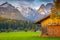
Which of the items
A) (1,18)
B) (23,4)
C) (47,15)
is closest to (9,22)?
(1,18)

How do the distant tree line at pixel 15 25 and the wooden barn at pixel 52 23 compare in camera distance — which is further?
the distant tree line at pixel 15 25

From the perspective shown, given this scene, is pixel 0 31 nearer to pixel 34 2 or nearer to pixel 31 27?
pixel 31 27

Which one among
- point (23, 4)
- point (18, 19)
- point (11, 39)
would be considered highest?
point (23, 4)

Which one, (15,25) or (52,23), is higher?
(52,23)

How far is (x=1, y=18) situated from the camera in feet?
35.9

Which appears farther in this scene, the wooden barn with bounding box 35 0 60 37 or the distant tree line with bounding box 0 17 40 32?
the distant tree line with bounding box 0 17 40 32

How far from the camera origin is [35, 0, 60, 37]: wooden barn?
9.90 m

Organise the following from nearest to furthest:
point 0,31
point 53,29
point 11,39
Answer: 1. point 11,39
2. point 53,29
3. point 0,31

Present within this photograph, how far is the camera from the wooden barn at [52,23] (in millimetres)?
9898

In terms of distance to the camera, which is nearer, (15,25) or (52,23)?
(52,23)

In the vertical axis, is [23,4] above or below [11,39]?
above

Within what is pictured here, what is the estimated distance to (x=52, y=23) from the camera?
33.0ft

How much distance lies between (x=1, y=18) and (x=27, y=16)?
Result: 1285 millimetres

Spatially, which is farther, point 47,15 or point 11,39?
point 47,15
